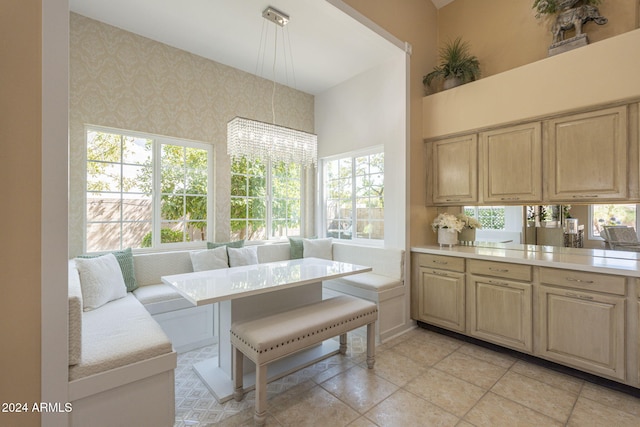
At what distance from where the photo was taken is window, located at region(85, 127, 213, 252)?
→ 9.58ft

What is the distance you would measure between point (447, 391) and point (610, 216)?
210 cm

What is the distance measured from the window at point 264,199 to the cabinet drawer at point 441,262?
2032 millimetres

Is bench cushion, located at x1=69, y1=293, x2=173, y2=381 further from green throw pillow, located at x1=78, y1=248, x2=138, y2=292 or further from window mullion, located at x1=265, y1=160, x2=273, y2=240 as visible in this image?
window mullion, located at x1=265, y1=160, x2=273, y2=240

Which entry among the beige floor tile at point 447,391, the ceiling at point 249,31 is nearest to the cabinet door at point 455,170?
the ceiling at point 249,31

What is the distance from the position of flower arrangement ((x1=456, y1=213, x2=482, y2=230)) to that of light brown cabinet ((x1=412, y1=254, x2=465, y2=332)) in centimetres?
58

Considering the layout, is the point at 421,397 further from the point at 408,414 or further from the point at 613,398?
the point at 613,398

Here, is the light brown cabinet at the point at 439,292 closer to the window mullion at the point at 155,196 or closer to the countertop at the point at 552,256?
the countertop at the point at 552,256

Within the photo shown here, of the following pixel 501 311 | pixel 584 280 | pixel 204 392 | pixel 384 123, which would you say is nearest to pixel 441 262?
pixel 501 311

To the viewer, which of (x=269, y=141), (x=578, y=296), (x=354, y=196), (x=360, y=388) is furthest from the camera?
(x=354, y=196)

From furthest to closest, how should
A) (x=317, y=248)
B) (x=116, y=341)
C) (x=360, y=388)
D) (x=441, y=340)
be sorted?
(x=317, y=248) < (x=441, y=340) < (x=360, y=388) < (x=116, y=341)

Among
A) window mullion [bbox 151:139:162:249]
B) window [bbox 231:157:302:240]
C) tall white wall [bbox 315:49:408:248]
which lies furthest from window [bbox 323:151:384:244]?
window mullion [bbox 151:139:162:249]

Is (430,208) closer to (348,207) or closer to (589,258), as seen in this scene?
(348,207)

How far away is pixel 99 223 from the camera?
292 centimetres

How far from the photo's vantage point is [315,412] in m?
1.82
